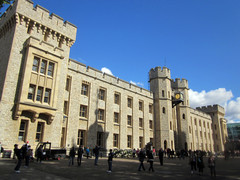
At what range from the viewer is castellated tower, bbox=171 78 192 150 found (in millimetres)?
38250

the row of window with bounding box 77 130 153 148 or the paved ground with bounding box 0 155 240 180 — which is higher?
the row of window with bounding box 77 130 153 148

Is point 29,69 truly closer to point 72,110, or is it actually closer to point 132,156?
point 72,110

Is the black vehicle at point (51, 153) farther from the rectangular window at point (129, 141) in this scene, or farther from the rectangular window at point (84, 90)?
the rectangular window at point (129, 141)

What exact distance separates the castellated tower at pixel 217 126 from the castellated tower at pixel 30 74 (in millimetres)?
51219

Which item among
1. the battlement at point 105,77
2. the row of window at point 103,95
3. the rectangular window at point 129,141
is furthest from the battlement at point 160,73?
the rectangular window at point 129,141

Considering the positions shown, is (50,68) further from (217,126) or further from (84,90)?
(217,126)

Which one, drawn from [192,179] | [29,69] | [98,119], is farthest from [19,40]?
[192,179]

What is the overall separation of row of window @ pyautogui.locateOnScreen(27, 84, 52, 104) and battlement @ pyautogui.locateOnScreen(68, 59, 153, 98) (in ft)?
18.8

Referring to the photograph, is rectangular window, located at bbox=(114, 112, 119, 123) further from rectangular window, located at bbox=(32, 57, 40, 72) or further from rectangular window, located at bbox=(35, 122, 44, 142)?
rectangular window, located at bbox=(32, 57, 40, 72)

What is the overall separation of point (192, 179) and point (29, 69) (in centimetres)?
1594

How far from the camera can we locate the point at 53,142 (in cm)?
1873

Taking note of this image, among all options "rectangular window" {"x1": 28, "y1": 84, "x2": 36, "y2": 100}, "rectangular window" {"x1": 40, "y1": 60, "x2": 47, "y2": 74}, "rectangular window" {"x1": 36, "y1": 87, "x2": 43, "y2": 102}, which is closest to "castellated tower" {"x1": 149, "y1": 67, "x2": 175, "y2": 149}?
"rectangular window" {"x1": 36, "y1": 87, "x2": 43, "y2": 102}

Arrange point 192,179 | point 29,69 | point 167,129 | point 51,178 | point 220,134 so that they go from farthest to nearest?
point 220,134, point 167,129, point 29,69, point 192,179, point 51,178

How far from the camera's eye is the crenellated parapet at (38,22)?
741 inches
